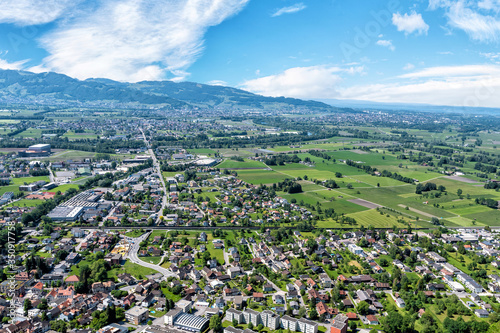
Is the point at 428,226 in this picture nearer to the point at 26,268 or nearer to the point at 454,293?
the point at 454,293

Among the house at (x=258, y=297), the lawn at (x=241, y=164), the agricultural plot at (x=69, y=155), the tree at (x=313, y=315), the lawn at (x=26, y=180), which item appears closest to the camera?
the tree at (x=313, y=315)

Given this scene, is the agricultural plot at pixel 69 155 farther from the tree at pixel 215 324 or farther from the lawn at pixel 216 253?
the tree at pixel 215 324

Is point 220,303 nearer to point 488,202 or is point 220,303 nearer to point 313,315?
point 313,315

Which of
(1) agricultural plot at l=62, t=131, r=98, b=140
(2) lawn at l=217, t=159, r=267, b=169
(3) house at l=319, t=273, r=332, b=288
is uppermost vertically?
(1) agricultural plot at l=62, t=131, r=98, b=140

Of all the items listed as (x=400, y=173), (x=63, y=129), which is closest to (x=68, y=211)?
(x=400, y=173)

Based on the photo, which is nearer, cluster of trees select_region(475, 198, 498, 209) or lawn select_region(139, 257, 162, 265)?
lawn select_region(139, 257, 162, 265)

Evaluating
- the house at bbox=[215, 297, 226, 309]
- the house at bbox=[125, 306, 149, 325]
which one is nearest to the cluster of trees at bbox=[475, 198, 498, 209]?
Answer: the house at bbox=[215, 297, 226, 309]

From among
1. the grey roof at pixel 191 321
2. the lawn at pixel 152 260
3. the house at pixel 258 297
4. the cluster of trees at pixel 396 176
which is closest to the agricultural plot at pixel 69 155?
the lawn at pixel 152 260

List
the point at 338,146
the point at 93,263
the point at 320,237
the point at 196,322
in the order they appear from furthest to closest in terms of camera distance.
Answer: the point at 338,146 → the point at 320,237 → the point at 93,263 → the point at 196,322

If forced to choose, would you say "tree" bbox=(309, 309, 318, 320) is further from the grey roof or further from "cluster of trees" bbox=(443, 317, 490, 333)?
"cluster of trees" bbox=(443, 317, 490, 333)
